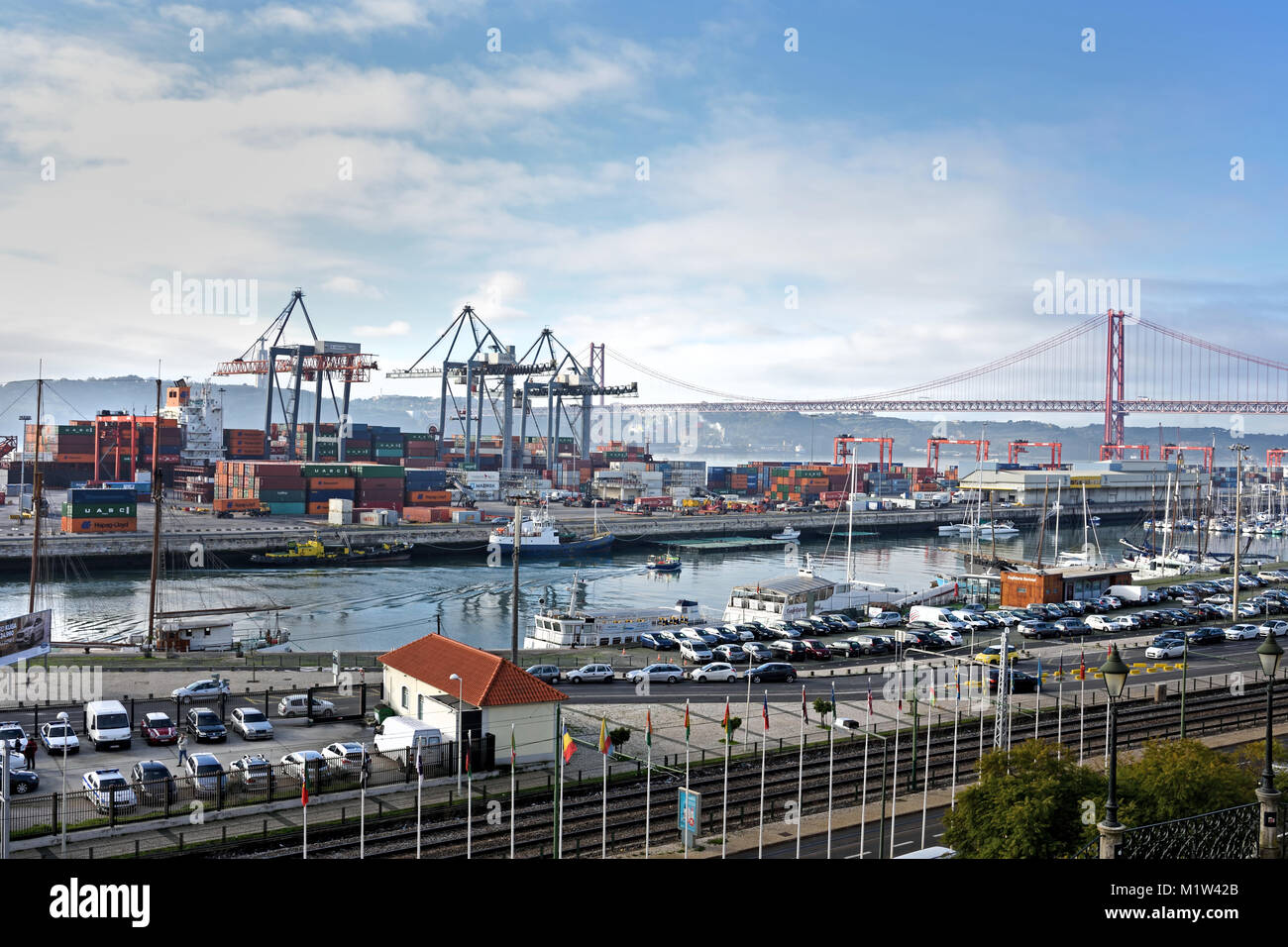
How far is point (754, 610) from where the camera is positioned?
27.5 metres

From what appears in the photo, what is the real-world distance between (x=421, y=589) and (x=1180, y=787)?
104 feet

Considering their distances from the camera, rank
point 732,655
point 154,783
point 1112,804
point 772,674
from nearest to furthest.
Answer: point 1112,804, point 154,783, point 772,674, point 732,655

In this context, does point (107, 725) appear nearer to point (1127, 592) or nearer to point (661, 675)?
point (661, 675)

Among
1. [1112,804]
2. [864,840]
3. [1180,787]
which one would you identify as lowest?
[864,840]

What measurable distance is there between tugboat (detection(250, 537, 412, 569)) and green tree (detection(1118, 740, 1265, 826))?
38545 mm

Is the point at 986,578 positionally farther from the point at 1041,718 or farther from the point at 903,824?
the point at 903,824

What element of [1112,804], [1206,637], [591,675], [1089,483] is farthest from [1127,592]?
[1089,483]

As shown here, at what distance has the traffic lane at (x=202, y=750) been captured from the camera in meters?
12.3

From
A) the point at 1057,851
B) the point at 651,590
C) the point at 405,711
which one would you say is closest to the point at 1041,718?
the point at 1057,851

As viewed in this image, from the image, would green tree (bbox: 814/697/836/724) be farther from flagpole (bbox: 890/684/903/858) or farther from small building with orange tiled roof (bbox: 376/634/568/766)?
small building with orange tiled roof (bbox: 376/634/568/766)

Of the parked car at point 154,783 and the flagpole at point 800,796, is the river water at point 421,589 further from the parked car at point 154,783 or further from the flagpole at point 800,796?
the flagpole at point 800,796

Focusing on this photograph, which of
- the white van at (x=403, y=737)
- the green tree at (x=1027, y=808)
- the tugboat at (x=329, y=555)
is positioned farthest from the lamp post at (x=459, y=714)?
the tugboat at (x=329, y=555)

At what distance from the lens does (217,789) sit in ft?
37.6
